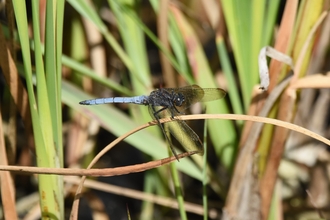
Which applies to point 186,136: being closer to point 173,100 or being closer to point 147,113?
point 173,100

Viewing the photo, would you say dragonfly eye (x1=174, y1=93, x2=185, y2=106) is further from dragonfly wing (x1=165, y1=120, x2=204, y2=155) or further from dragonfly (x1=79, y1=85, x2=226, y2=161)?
dragonfly wing (x1=165, y1=120, x2=204, y2=155)

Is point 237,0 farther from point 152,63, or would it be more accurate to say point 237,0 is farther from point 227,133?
point 152,63

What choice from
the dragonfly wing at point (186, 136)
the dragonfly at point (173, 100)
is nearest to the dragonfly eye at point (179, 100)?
→ the dragonfly at point (173, 100)

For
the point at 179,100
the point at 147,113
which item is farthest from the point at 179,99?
the point at 147,113

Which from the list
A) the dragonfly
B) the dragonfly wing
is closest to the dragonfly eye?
the dragonfly

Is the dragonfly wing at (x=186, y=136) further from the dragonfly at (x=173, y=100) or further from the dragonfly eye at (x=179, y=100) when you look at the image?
the dragonfly eye at (x=179, y=100)
